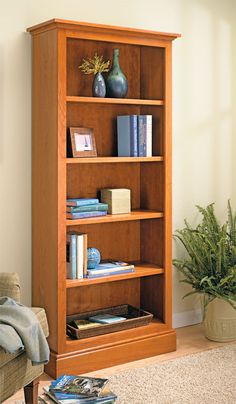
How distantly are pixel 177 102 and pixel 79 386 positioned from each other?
2.01m

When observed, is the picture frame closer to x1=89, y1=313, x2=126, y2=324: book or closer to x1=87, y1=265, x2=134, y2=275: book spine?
x1=87, y1=265, x2=134, y2=275: book spine

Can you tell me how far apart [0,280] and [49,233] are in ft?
1.95

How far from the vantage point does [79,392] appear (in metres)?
3.11

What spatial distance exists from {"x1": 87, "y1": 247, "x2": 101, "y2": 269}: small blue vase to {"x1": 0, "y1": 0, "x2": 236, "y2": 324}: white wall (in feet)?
1.12

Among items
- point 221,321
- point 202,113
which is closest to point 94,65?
point 202,113

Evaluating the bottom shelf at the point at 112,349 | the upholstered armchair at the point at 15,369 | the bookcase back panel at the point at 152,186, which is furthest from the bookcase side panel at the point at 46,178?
the bookcase back panel at the point at 152,186

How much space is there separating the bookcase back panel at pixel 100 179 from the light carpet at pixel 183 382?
1.02 metres

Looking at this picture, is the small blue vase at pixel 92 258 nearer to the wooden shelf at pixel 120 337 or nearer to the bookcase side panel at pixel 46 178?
the bookcase side panel at pixel 46 178

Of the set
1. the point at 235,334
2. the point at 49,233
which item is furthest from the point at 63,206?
the point at 235,334

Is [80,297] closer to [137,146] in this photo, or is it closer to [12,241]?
[12,241]

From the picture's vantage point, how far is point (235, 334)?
418 cm

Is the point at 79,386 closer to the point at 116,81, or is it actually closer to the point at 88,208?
the point at 88,208

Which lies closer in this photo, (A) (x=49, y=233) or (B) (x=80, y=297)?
(A) (x=49, y=233)

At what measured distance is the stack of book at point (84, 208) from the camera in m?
3.67
